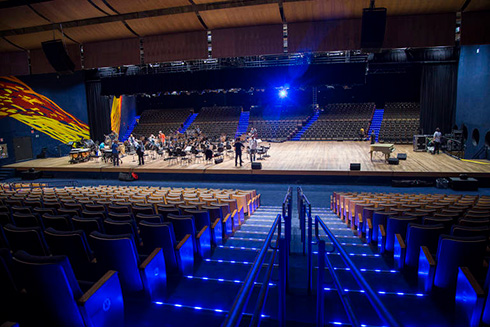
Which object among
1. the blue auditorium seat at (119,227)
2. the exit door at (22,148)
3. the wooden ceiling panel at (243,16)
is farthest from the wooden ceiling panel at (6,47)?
the blue auditorium seat at (119,227)

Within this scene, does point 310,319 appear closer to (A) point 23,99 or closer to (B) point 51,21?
(B) point 51,21

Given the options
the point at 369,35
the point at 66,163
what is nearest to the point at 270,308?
the point at 369,35

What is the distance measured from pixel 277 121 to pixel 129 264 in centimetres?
2265

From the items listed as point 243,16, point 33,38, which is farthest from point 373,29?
point 33,38

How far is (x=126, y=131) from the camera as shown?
27.0 metres

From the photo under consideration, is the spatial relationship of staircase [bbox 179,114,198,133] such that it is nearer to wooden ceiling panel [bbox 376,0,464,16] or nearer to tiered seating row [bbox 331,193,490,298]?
wooden ceiling panel [bbox 376,0,464,16]

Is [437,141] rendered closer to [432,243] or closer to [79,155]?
[432,243]

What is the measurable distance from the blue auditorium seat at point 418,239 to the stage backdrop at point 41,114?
20.7m

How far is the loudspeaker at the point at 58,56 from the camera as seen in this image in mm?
11055

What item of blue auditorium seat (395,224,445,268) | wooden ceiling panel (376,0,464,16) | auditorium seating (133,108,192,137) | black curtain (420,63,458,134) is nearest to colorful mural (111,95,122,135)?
auditorium seating (133,108,192,137)

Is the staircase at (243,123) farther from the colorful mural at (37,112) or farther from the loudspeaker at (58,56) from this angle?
the loudspeaker at (58,56)

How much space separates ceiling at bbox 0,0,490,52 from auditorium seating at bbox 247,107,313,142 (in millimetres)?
12651

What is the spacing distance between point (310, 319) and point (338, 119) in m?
22.8

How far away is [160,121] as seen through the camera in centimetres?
2703
